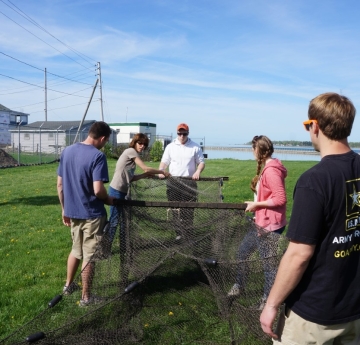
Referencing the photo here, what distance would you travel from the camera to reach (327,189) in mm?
1960

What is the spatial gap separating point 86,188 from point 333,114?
2.87 meters

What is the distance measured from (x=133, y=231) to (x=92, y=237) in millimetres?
415

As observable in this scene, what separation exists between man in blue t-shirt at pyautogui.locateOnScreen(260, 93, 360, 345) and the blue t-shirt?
2594 millimetres

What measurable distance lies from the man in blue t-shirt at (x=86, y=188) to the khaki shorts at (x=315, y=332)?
2.51 m

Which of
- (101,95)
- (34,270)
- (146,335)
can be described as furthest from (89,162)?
(101,95)

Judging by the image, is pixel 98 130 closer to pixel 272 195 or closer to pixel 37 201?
Result: pixel 272 195

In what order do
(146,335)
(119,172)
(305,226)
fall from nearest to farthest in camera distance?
(305,226), (146,335), (119,172)

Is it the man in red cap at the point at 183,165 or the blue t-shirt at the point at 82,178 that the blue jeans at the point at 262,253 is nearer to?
the blue t-shirt at the point at 82,178

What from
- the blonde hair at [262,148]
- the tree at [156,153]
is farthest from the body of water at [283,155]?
the blonde hair at [262,148]

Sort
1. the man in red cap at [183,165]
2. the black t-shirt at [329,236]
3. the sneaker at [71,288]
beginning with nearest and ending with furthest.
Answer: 1. the black t-shirt at [329,236]
2. the sneaker at [71,288]
3. the man in red cap at [183,165]

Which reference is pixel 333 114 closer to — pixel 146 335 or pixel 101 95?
pixel 146 335

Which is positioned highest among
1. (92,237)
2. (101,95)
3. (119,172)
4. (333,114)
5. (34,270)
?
A: (101,95)

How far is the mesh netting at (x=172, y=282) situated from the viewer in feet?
12.0

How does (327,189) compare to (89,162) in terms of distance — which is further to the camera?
(89,162)
